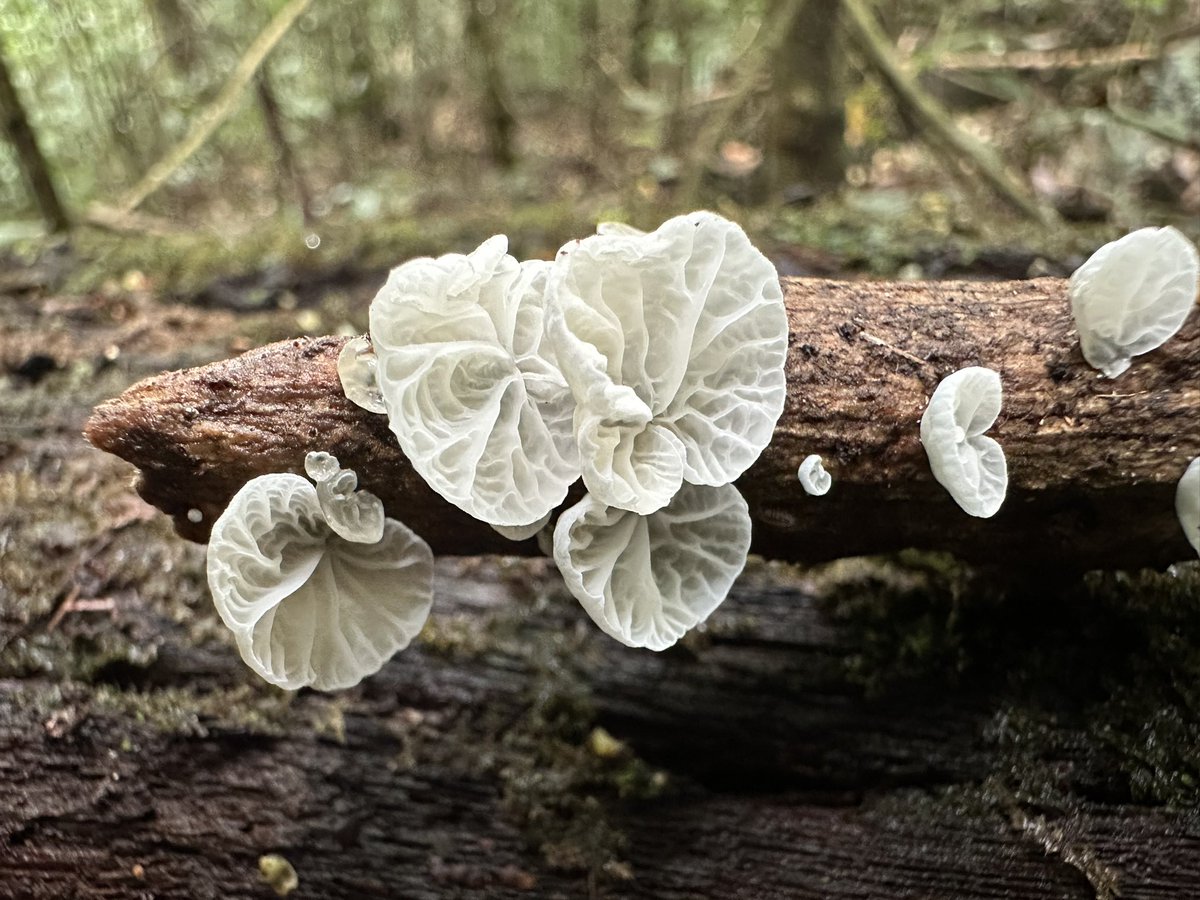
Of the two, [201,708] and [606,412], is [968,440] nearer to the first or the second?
[606,412]

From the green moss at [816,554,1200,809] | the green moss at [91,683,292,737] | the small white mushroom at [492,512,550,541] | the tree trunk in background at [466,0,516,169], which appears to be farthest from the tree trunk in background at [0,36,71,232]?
the green moss at [816,554,1200,809]

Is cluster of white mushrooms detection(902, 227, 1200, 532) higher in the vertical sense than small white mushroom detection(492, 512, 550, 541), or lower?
higher

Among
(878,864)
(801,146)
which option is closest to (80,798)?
(878,864)

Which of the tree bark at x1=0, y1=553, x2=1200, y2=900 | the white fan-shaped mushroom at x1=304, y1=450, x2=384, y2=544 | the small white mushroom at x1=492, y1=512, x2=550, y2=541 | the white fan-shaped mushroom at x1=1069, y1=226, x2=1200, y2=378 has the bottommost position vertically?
the tree bark at x1=0, y1=553, x2=1200, y2=900

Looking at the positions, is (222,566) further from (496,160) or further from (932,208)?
(496,160)

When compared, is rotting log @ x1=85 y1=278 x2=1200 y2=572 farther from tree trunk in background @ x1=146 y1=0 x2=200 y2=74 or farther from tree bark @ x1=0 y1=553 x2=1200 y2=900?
Result: tree trunk in background @ x1=146 y1=0 x2=200 y2=74

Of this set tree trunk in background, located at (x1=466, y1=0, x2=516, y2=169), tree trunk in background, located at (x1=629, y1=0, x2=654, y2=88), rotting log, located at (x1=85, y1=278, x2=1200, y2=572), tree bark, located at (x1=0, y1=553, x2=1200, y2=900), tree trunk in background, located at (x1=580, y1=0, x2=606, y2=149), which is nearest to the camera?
rotting log, located at (x1=85, y1=278, x2=1200, y2=572)

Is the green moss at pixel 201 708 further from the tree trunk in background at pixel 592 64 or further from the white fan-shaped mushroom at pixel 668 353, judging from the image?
the tree trunk in background at pixel 592 64
